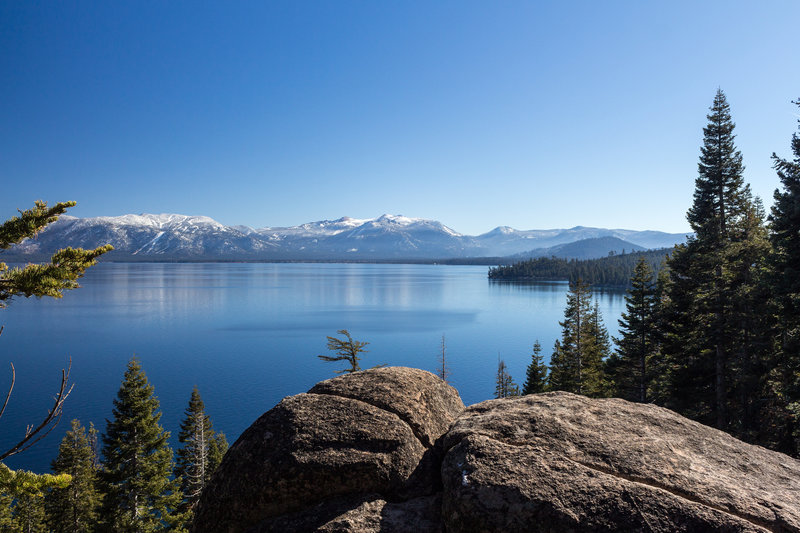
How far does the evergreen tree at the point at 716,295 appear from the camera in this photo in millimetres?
23406

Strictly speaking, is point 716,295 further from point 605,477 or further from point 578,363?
point 605,477

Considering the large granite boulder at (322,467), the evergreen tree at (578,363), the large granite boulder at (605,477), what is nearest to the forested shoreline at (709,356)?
the evergreen tree at (578,363)

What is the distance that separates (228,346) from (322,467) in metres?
88.0

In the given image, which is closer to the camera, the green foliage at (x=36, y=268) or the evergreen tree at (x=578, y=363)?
the green foliage at (x=36, y=268)

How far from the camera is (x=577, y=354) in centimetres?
3997

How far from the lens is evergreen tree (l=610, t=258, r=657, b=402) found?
30959 mm

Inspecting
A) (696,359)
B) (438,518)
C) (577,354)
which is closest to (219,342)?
(577,354)

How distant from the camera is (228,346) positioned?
8594 centimetres

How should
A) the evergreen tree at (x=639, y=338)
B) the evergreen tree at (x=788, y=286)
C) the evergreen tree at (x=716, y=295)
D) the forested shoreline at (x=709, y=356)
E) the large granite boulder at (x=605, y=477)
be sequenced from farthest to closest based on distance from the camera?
the evergreen tree at (x=639, y=338)
the evergreen tree at (x=716, y=295)
the forested shoreline at (x=709, y=356)
the evergreen tree at (x=788, y=286)
the large granite boulder at (x=605, y=477)

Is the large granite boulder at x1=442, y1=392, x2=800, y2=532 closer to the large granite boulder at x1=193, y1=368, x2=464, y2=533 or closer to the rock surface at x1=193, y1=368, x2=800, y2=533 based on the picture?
the rock surface at x1=193, y1=368, x2=800, y2=533

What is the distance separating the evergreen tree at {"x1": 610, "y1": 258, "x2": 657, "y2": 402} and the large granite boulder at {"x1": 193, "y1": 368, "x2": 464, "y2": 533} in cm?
2909

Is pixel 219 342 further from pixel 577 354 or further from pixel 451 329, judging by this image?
pixel 577 354

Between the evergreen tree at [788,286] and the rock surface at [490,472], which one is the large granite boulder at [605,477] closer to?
the rock surface at [490,472]

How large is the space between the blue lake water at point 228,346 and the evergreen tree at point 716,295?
A: 3588 cm
